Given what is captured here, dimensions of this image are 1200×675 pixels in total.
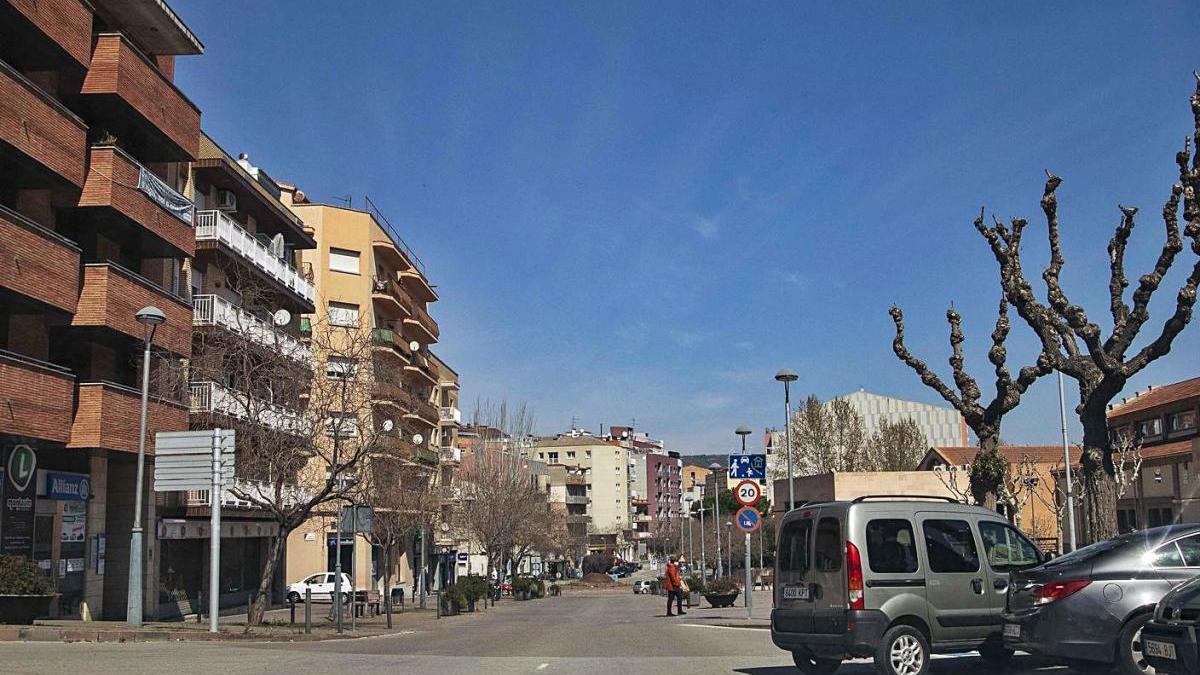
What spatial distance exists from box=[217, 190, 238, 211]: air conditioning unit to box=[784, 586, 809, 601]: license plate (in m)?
31.7

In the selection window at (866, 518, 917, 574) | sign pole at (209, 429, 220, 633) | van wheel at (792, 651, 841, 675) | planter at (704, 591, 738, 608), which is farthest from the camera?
planter at (704, 591, 738, 608)

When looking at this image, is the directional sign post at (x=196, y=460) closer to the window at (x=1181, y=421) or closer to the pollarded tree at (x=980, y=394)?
the pollarded tree at (x=980, y=394)

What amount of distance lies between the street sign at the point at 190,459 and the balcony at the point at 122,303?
6.32 m

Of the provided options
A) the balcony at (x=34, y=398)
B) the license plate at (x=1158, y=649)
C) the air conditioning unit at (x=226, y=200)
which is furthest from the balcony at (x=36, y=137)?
the license plate at (x=1158, y=649)

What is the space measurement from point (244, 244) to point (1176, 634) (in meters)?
34.1

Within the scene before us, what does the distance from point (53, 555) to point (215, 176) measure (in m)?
15.8

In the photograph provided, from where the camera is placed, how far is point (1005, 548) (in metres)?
12.8

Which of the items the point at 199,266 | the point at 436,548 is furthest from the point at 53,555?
the point at 436,548

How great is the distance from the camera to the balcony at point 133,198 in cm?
2752

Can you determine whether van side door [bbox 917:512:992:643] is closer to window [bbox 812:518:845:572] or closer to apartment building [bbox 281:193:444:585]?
window [bbox 812:518:845:572]

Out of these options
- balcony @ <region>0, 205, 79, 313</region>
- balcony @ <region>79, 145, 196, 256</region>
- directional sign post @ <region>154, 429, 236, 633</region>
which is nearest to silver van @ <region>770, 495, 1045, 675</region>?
directional sign post @ <region>154, 429, 236, 633</region>

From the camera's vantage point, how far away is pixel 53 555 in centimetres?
2712

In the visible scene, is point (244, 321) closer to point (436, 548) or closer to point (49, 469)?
point (49, 469)

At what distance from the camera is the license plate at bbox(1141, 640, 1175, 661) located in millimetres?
9305
